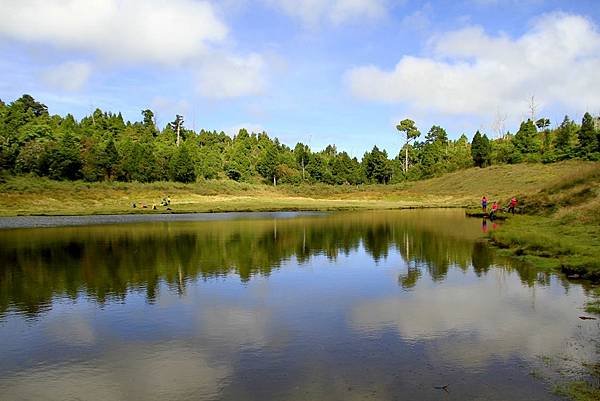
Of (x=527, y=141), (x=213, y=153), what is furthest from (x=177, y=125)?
(x=527, y=141)

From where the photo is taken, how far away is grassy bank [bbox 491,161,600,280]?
65.6 ft

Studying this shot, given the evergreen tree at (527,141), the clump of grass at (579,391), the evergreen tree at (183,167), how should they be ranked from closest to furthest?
the clump of grass at (579,391), the evergreen tree at (183,167), the evergreen tree at (527,141)

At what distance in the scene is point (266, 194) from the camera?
97.2 m

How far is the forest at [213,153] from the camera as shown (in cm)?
9238

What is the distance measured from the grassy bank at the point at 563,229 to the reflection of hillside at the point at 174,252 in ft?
7.84

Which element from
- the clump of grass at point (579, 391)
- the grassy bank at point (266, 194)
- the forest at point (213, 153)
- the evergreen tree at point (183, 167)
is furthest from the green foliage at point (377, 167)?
the clump of grass at point (579, 391)

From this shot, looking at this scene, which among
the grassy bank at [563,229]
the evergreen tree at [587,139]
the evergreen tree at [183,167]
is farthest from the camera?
the evergreen tree at [183,167]

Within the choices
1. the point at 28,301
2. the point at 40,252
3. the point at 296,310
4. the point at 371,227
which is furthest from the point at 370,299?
the point at 371,227

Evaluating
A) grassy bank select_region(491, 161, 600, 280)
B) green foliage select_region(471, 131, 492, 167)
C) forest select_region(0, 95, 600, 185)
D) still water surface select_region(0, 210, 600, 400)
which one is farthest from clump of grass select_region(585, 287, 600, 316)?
green foliage select_region(471, 131, 492, 167)

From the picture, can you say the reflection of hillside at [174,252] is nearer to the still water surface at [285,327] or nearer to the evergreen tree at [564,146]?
the still water surface at [285,327]

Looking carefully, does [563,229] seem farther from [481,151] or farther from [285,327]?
[481,151]

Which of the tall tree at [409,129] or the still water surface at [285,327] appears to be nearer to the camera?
the still water surface at [285,327]

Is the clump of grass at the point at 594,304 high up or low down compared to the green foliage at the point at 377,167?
down

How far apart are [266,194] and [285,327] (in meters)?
84.7
